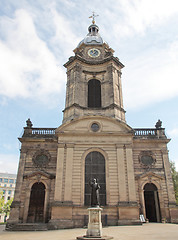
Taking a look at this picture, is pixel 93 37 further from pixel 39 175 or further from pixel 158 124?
pixel 39 175

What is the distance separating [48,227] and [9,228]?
11.2 feet

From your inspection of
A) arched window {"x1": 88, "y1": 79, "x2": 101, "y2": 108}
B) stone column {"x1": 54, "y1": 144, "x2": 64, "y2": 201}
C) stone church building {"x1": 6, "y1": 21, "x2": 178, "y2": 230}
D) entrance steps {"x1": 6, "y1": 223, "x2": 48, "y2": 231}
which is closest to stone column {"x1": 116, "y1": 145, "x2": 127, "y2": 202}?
stone church building {"x1": 6, "y1": 21, "x2": 178, "y2": 230}

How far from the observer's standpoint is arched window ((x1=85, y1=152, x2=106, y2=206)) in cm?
1897

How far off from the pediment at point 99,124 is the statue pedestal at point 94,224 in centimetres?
1034

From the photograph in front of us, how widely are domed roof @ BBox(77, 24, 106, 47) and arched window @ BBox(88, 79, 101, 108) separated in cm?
717

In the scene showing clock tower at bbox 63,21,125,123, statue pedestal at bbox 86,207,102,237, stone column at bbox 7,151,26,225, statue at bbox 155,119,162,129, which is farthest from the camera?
clock tower at bbox 63,21,125,123

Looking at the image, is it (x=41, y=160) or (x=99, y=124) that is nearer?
(x=41, y=160)

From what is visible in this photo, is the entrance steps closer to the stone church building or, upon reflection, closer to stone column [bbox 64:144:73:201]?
the stone church building

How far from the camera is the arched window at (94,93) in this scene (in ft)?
80.9

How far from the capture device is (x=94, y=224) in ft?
36.7

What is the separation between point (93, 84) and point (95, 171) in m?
11.2

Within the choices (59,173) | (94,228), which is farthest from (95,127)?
(94,228)

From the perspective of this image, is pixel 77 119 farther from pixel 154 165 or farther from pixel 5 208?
pixel 5 208

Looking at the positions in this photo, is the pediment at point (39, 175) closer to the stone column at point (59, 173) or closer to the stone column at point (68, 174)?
the stone column at point (59, 173)
